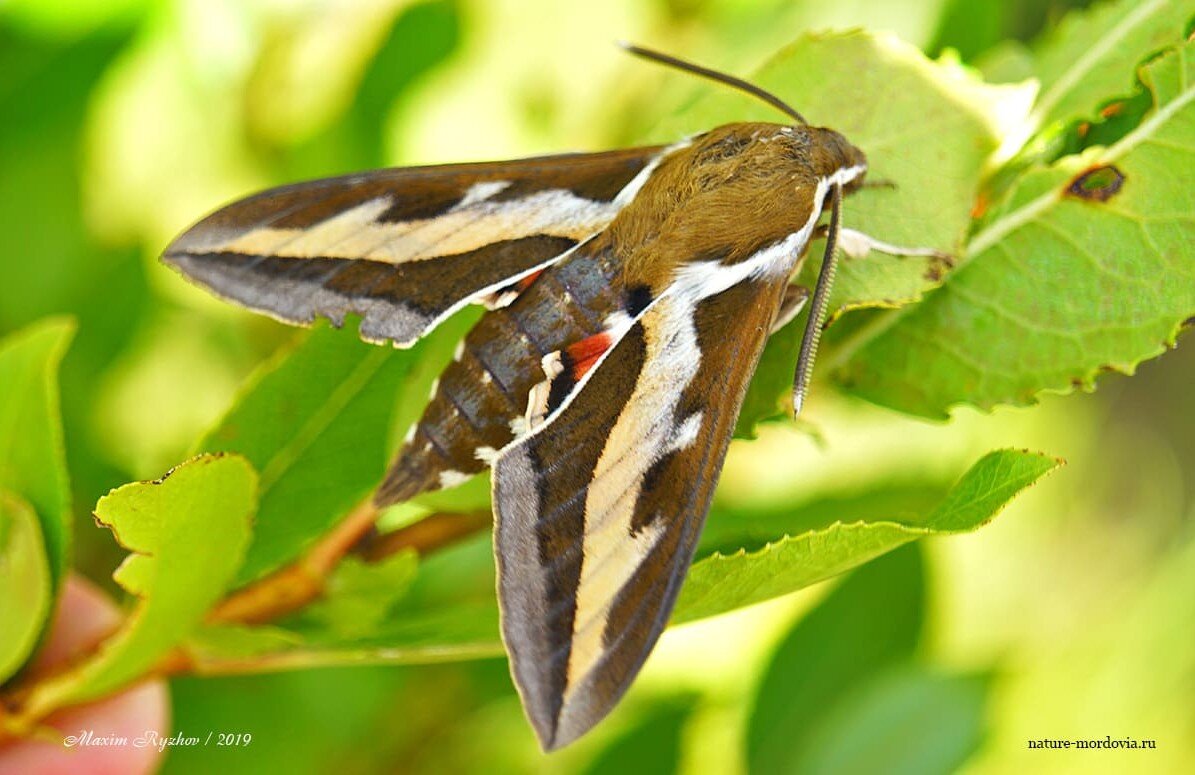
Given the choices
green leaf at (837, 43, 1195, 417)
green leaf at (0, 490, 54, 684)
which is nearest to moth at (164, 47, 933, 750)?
green leaf at (837, 43, 1195, 417)

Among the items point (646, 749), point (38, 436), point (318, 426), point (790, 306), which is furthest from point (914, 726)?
point (38, 436)

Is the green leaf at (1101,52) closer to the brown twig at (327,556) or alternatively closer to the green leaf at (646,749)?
the brown twig at (327,556)

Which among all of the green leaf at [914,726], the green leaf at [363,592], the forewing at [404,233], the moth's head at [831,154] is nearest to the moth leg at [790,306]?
the moth's head at [831,154]

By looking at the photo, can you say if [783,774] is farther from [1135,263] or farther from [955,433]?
[1135,263]

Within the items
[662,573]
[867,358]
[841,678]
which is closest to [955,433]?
[841,678]

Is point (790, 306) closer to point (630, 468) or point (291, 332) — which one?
point (630, 468)

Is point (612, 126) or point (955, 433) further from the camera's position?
point (955, 433)
